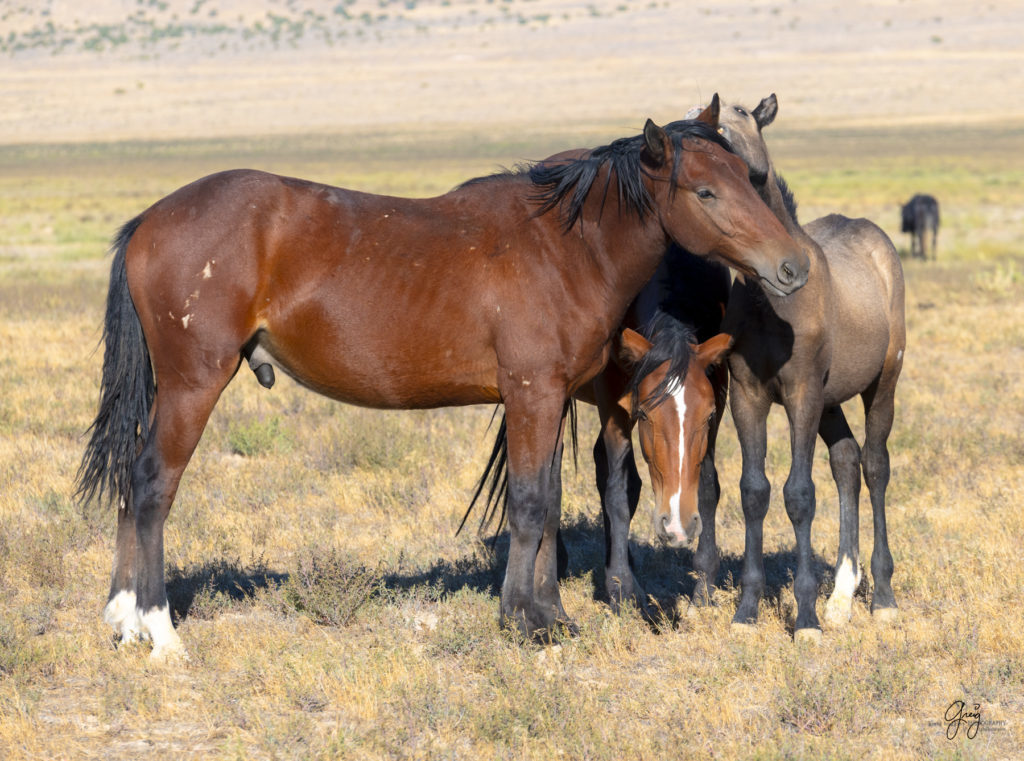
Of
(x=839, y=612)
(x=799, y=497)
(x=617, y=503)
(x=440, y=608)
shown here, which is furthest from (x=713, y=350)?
(x=440, y=608)

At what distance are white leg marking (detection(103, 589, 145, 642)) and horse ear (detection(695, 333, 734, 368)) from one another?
2.92 meters

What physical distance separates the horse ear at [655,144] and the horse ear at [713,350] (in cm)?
88

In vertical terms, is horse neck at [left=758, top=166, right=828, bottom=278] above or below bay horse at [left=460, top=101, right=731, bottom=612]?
above

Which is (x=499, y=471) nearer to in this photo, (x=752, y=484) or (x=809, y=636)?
(x=752, y=484)

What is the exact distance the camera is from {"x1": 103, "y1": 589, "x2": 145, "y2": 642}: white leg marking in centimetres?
568

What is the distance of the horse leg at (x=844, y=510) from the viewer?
640 cm

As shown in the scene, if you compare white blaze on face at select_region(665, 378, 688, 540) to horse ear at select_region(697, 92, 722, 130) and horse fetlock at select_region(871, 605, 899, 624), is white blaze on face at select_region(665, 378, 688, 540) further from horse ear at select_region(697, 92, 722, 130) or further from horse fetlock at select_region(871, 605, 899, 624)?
horse fetlock at select_region(871, 605, 899, 624)

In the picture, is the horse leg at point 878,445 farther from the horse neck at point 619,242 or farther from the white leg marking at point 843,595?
the horse neck at point 619,242

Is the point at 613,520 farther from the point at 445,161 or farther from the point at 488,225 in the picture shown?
the point at 445,161

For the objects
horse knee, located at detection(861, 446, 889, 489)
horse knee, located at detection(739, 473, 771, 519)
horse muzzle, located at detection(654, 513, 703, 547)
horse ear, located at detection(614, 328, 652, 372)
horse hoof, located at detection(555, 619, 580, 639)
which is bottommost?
horse hoof, located at detection(555, 619, 580, 639)

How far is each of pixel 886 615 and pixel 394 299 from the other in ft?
10.1

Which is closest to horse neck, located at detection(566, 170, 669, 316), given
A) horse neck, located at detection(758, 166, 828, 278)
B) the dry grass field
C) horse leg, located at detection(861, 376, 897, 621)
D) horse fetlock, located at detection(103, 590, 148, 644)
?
horse neck, located at detection(758, 166, 828, 278)

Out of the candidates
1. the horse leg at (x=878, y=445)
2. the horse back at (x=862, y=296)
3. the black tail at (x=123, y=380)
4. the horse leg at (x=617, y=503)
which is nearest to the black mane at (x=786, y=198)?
the horse back at (x=862, y=296)

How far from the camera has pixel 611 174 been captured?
5562 millimetres
